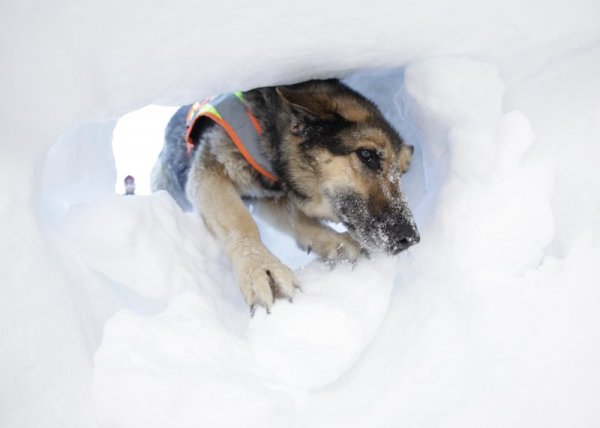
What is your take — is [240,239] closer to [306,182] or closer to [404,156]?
[306,182]

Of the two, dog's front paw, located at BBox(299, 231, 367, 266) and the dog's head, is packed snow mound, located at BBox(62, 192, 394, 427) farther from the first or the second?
the dog's head

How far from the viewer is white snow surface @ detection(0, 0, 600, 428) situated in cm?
→ 163

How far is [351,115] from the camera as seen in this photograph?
3.39 meters

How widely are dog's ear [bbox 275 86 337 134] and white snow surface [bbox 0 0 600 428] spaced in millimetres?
321

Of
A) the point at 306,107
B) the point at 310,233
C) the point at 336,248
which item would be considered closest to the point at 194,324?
the point at 336,248

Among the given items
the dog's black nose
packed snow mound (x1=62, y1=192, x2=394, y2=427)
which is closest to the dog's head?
the dog's black nose

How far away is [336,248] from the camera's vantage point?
3238 mm

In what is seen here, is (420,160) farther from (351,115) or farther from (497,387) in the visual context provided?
(497,387)

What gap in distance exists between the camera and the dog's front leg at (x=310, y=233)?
3.15 meters

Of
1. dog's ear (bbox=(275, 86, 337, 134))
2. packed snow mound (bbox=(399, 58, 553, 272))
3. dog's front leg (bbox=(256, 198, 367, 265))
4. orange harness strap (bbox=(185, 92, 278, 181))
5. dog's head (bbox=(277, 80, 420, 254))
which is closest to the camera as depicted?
packed snow mound (bbox=(399, 58, 553, 272))

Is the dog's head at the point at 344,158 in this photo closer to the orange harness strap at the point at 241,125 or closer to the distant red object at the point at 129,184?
the orange harness strap at the point at 241,125

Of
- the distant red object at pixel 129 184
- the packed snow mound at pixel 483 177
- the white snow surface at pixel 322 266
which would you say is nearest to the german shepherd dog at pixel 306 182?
the white snow surface at pixel 322 266

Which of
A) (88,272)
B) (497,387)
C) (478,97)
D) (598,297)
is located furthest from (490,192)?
(88,272)

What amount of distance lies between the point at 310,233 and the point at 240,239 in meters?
0.78
